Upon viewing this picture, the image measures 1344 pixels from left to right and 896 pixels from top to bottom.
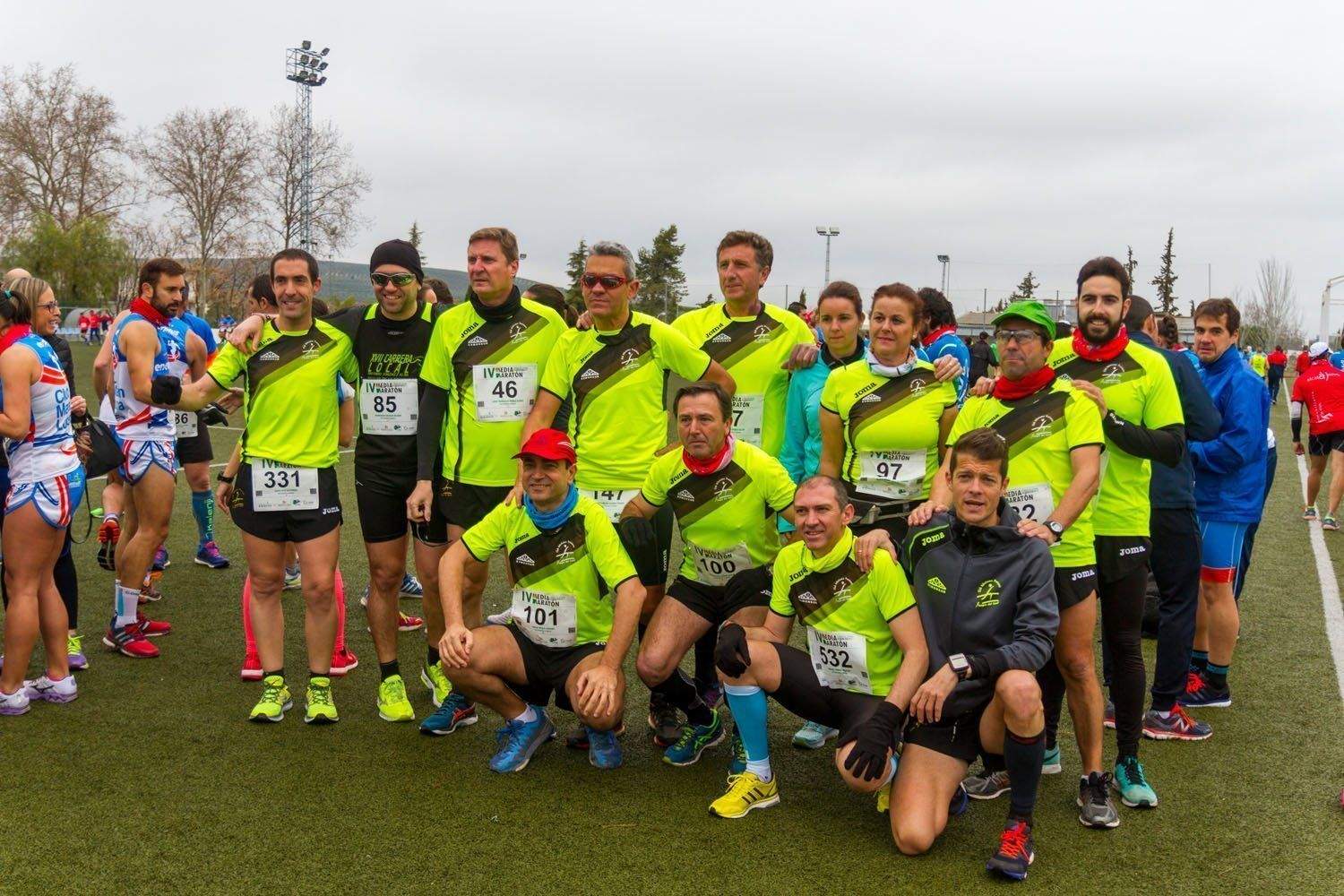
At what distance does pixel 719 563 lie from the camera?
4547mm

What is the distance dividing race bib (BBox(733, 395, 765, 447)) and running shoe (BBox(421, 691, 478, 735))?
5.83ft

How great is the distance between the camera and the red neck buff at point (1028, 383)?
4.05 meters

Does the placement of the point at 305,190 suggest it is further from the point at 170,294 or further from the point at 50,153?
the point at 170,294

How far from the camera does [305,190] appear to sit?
45.3m

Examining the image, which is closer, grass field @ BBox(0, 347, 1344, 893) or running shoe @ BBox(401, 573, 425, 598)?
grass field @ BBox(0, 347, 1344, 893)

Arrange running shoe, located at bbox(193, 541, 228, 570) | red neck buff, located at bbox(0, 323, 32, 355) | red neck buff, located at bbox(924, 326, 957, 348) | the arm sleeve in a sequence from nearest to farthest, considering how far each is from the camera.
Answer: the arm sleeve → red neck buff, located at bbox(0, 323, 32, 355) → red neck buff, located at bbox(924, 326, 957, 348) → running shoe, located at bbox(193, 541, 228, 570)

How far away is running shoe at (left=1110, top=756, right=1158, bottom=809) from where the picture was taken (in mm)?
4125

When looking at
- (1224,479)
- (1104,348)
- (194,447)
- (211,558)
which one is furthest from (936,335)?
(211,558)

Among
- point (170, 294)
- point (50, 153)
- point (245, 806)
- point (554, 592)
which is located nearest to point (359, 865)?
point (245, 806)

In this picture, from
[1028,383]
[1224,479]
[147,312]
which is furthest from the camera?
[147,312]

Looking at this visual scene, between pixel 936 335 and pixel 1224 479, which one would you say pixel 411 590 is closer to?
pixel 936 335

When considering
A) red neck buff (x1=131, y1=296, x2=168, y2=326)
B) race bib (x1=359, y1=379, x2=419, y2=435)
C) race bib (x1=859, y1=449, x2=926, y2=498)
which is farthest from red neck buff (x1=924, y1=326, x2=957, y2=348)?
red neck buff (x1=131, y1=296, x2=168, y2=326)

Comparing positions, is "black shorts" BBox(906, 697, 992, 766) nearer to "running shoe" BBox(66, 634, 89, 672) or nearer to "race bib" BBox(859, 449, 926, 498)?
"race bib" BBox(859, 449, 926, 498)

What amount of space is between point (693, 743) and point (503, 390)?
1.79 m
